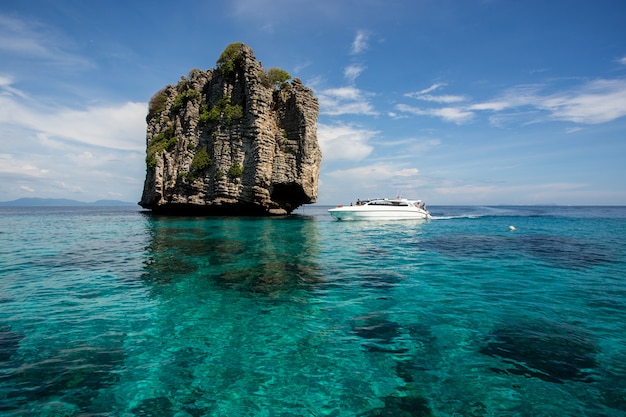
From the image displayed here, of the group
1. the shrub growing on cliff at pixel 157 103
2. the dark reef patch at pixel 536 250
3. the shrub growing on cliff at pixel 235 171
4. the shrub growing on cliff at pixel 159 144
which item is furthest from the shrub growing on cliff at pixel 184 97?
the dark reef patch at pixel 536 250

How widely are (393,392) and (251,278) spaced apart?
7560mm

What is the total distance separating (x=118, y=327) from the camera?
22.3ft

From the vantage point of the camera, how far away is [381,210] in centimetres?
4038

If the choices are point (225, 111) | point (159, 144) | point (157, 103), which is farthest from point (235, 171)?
point (157, 103)

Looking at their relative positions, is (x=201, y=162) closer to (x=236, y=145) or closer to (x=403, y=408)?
(x=236, y=145)

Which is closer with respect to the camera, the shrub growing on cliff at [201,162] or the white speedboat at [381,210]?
the white speedboat at [381,210]

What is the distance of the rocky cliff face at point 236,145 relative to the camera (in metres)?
41.1

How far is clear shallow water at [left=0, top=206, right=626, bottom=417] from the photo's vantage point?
440 cm

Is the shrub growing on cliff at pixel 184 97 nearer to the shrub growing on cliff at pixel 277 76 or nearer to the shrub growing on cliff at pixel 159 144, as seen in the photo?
the shrub growing on cliff at pixel 159 144

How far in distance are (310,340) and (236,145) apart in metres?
38.7

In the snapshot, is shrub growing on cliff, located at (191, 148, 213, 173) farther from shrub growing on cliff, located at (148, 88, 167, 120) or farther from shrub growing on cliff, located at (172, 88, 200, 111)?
shrub growing on cliff, located at (148, 88, 167, 120)

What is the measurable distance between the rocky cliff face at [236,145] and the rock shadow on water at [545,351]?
35698 millimetres

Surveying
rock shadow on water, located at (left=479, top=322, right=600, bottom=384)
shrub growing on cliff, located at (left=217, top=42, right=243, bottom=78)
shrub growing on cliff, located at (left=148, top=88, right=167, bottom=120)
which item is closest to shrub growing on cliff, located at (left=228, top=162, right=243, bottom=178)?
shrub growing on cliff, located at (left=217, top=42, right=243, bottom=78)

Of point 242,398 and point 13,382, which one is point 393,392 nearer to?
point 242,398
